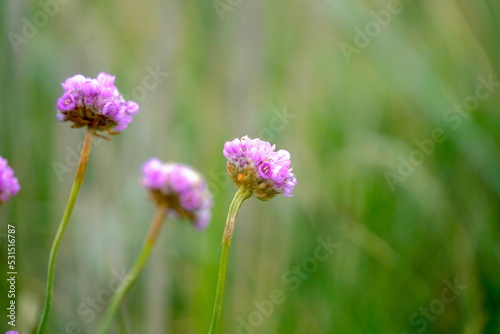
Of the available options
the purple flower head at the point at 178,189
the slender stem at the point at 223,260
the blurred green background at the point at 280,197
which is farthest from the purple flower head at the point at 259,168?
the blurred green background at the point at 280,197


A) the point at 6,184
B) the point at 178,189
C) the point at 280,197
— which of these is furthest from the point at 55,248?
the point at 280,197

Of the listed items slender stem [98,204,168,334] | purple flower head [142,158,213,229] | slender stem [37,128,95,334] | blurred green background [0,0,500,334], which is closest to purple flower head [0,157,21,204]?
slender stem [37,128,95,334]

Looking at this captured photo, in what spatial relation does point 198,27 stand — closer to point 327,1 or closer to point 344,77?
point 327,1

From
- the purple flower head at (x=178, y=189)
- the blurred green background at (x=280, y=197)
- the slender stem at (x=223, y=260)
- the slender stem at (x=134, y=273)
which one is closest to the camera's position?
the slender stem at (x=223, y=260)

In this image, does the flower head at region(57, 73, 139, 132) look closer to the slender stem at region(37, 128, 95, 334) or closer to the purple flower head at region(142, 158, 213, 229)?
the slender stem at region(37, 128, 95, 334)

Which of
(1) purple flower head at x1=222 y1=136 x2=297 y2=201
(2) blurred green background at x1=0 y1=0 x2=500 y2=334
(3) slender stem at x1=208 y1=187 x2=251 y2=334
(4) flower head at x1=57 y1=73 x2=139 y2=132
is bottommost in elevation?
(3) slender stem at x1=208 y1=187 x2=251 y2=334

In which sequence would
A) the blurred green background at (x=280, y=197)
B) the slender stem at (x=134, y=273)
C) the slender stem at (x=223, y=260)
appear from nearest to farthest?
the slender stem at (x=223, y=260) → the slender stem at (x=134, y=273) → the blurred green background at (x=280, y=197)

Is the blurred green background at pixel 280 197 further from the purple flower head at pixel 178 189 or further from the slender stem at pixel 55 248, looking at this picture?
the slender stem at pixel 55 248

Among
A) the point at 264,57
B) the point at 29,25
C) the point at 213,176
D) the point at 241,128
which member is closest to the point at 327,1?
the point at 264,57
